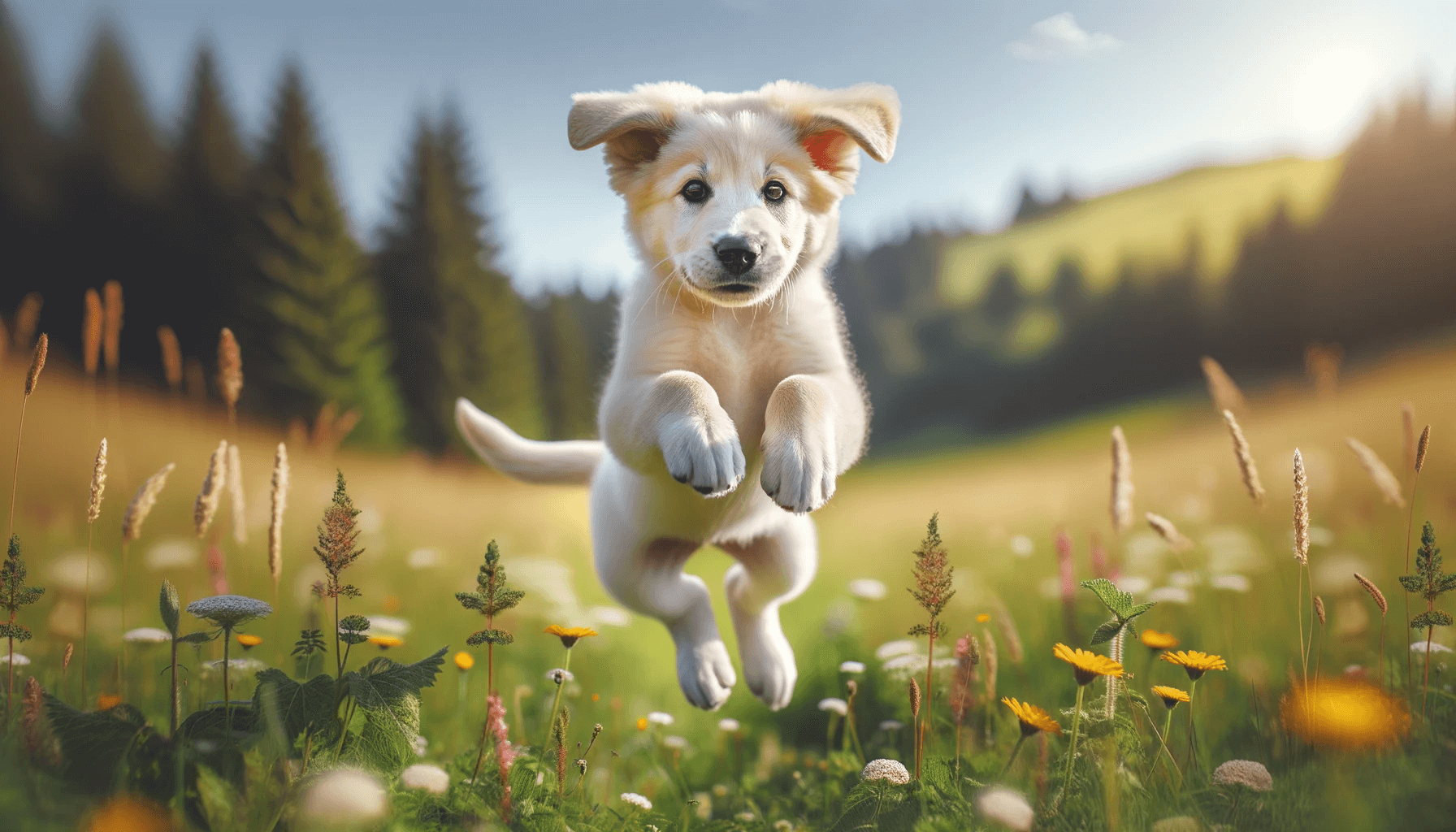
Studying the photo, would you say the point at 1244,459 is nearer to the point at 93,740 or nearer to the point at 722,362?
the point at 722,362

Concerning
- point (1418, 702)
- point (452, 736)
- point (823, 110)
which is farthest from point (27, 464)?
point (1418, 702)

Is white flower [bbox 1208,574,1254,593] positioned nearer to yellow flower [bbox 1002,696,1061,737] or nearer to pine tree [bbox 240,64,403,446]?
yellow flower [bbox 1002,696,1061,737]

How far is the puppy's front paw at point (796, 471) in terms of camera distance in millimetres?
1821

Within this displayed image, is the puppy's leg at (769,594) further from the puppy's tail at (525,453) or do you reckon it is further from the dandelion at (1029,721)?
the dandelion at (1029,721)

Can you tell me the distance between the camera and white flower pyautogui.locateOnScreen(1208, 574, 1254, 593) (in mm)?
3402

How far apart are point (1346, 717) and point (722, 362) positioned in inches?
73.4

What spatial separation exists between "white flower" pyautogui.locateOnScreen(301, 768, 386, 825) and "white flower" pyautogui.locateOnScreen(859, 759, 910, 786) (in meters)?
1.10

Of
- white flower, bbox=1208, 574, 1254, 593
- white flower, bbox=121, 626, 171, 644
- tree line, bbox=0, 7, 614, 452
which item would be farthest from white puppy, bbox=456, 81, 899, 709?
tree line, bbox=0, 7, 614, 452

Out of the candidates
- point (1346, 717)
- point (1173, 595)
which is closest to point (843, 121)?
point (1346, 717)

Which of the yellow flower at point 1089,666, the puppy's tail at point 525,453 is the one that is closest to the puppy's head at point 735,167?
the puppy's tail at point 525,453

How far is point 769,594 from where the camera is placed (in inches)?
108

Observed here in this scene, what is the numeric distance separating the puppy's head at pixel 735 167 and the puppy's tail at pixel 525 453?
82 cm

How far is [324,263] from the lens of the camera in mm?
11984

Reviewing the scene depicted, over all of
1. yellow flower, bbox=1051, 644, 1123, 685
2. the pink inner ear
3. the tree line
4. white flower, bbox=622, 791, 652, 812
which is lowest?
white flower, bbox=622, 791, 652, 812
